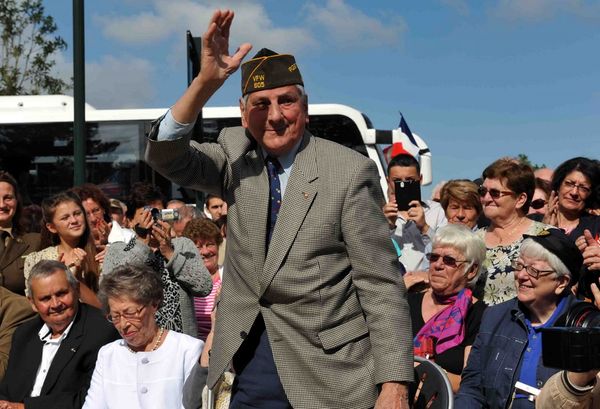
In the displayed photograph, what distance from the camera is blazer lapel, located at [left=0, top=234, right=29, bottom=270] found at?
23.0 ft

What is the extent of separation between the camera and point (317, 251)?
3.12m

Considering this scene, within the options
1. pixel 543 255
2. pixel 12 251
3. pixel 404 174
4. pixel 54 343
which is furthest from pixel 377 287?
pixel 404 174

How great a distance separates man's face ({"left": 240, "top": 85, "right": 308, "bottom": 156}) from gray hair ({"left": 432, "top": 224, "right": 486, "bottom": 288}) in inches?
101

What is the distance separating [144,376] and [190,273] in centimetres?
140

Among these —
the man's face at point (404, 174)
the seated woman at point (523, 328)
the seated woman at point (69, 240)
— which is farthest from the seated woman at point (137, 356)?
the man's face at point (404, 174)

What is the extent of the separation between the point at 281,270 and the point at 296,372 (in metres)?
0.34

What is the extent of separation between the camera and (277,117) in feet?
10.5

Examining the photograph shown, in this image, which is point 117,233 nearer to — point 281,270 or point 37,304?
point 37,304

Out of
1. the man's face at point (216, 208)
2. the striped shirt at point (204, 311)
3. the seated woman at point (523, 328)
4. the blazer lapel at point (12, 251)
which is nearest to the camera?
the seated woman at point (523, 328)

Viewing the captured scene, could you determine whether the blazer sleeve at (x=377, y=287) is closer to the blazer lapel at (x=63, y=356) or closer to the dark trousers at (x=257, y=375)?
the dark trousers at (x=257, y=375)

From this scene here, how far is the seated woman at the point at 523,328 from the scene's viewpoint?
14.5ft

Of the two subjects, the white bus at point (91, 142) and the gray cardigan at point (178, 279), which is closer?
the gray cardigan at point (178, 279)

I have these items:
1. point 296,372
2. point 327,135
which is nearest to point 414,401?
point 296,372

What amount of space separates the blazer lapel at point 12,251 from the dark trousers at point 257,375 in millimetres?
4206
